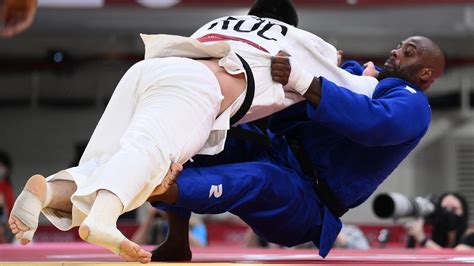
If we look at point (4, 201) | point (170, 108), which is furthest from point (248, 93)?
point (4, 201)

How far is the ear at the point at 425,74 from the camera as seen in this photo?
2887 millimetres

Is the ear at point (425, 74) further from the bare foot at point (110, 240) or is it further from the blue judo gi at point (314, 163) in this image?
the bare foot at point (110, 240)

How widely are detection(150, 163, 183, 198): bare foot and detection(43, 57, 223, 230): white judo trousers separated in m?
0.02

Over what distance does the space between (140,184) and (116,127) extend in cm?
28

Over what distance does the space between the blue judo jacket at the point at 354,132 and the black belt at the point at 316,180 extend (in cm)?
1

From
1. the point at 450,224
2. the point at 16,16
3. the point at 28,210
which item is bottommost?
the point at 450,224

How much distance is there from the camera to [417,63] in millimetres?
2902

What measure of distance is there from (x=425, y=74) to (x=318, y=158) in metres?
0.42

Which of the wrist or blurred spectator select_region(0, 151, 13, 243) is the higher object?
the wrist

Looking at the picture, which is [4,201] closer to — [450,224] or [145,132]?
[450,224]

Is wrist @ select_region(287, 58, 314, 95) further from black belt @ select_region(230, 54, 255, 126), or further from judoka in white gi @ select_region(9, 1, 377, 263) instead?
black belt @ select_region(230, 54, 255, 126)

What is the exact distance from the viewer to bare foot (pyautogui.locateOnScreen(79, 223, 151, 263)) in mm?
2133

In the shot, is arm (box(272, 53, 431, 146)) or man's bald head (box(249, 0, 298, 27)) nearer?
arm (box(272, 53, 431, 146))

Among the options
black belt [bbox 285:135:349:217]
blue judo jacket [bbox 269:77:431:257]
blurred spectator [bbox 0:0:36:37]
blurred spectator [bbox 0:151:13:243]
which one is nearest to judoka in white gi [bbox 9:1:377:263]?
blue judo jacket [bbox 269:77:431:257]
